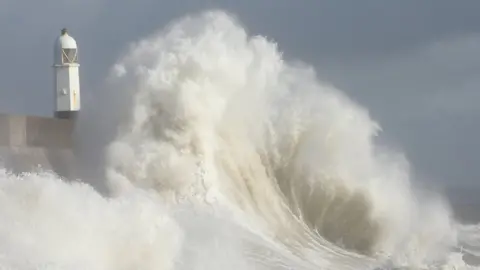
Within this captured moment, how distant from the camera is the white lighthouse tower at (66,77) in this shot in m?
20.5

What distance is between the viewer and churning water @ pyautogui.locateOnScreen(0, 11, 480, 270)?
528 inches

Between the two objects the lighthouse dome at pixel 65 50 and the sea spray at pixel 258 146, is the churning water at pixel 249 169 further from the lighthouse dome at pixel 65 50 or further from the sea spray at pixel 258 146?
the lighthouse dome at pixel 65 50

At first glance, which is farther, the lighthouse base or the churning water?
the lighthouse base

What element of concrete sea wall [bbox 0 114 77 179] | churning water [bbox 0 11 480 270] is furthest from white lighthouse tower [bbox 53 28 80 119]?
churning water [bbox 0 11 480 270]

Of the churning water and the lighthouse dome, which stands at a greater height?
the lighthouse dome

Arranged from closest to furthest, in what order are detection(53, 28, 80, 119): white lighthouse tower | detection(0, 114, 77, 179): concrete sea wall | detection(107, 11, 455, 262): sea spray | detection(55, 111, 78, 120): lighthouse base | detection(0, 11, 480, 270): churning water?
detection(0, 11, 480, 270): churning water < detection(107, 11, 455, 262): sea spray < detection(0, 114, 77, 179): concrete sea wall < detection(55, 111, 78, 120): lighthouse base < detection(53, 28, 80, 119): white lighthouse tower

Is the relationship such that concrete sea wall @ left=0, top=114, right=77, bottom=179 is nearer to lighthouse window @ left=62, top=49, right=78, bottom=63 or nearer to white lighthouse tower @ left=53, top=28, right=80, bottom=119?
white lighthouse tower @ left=53, top=28, right=80, bottom=119

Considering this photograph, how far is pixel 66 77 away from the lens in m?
20.8

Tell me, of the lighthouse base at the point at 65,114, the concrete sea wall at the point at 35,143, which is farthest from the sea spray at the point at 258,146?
the lighthouse base at the point at 65,114

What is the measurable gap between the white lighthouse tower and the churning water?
458 centimetres

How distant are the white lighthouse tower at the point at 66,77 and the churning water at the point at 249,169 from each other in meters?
4.58

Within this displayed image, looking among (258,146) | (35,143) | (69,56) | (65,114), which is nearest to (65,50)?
(69,56)

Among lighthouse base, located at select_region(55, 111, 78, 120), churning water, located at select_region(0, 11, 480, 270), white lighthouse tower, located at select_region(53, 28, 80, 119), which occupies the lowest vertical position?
churning water, located at select_region(0, 11, 480, 270)

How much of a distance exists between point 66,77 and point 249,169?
20.8 ft
